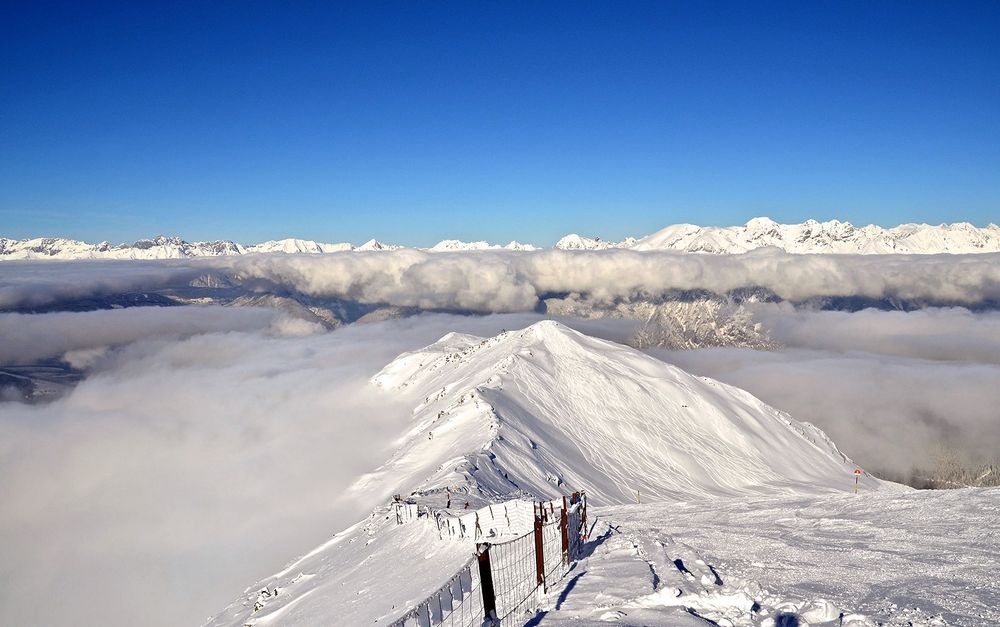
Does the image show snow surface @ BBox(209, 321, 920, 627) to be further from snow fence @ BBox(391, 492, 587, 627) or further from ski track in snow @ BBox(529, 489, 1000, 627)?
snow fence @ BBox(391, 492, 587, 627)

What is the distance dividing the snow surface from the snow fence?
1.07 metres

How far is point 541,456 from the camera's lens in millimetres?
53688

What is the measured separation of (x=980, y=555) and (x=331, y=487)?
169 feet

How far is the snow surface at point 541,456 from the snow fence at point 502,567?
3.51 feet

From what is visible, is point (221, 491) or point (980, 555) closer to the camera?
point (980, 555)

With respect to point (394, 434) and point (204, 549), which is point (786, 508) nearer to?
point (204, 549)

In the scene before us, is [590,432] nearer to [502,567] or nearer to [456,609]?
[502,567]

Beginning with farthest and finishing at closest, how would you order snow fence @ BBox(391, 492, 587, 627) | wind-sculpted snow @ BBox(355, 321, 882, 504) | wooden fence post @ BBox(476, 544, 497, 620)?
wind-sculpted snow @ BBox(355, 321, 882, 504) < snow fence @ BBox(391, 492, 587, 627) < wooden fence post @ BBox(476, 544, 497, 620)

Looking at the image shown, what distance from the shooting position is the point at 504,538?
18.7 m

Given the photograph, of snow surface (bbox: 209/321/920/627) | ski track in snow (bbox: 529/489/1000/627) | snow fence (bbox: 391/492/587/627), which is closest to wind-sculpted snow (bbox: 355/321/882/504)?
snow surface (bbox: 209/321/920/627)

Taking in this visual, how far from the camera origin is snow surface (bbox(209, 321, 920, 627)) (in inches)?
778

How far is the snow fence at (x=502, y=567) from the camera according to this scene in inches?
415

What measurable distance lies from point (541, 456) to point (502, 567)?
39.2 metres

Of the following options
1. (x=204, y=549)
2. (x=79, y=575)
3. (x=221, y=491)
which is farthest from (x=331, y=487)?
(x=79, y=575)
